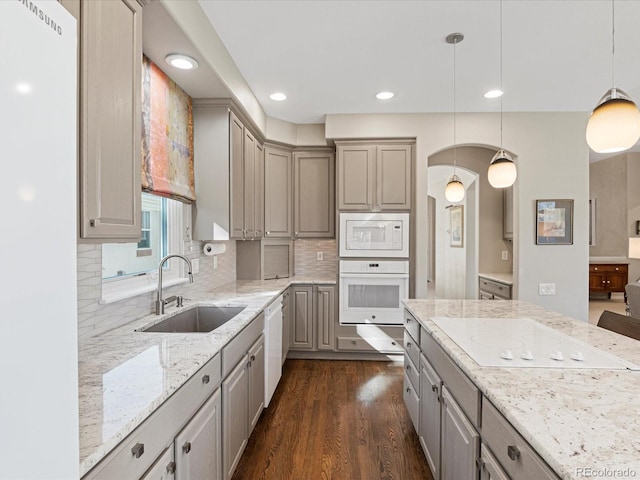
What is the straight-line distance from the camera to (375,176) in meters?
3.82

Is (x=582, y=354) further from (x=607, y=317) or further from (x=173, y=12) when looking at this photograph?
(x=173, y=12)

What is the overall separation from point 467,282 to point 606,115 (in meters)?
4.47

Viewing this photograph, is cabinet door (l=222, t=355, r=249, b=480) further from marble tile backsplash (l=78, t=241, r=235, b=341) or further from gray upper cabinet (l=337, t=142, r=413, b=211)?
gray upper cabinet (l=337, t=142, r=413, b=211)

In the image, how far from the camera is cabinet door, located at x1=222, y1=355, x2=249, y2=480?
1.71 m

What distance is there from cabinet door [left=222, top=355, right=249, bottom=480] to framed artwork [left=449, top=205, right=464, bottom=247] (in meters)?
4.83

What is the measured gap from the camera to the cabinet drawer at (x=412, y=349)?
7.27 feet

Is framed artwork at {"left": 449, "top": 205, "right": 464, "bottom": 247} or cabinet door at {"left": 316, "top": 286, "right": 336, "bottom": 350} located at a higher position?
framed artwork at {"left": 449, "top": 205, "right": 464, "bottom": 247}

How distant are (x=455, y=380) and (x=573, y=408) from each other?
1.74 ft

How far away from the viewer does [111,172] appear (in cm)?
122

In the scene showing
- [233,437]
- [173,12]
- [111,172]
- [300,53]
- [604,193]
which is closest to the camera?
[111,172]

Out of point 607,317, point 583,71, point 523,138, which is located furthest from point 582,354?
point 523,138

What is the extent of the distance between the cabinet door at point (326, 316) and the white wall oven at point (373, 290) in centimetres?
12

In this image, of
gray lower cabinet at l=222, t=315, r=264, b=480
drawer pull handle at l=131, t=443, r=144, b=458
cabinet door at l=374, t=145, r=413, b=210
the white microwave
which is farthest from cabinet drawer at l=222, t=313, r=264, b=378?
cabinet door at l=374, t=145, r=413, b=210

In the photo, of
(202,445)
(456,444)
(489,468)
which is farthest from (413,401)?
(202,445)
